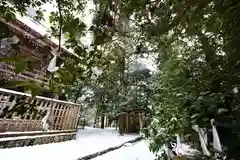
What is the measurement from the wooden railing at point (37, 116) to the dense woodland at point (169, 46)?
1856mm

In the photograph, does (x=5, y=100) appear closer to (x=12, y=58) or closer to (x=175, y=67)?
(x=175, y=67)

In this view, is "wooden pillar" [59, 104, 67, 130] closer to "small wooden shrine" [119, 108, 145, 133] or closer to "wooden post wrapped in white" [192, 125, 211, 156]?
"wooden post wrapped in white" [192, 125, 211, 156]

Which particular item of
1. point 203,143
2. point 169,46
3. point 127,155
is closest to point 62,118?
point 127,155

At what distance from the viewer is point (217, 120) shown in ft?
6.87

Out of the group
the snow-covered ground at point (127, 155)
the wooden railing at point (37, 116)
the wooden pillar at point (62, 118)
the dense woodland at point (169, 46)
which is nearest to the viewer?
the dense woodland at point (169, 46)

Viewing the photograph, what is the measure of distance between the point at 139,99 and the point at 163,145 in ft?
24.2

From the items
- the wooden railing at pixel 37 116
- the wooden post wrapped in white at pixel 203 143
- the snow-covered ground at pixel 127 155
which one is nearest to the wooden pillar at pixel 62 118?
the wooden railing at pixel 37 116

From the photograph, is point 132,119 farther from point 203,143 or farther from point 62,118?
point 203,143

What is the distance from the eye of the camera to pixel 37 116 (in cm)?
382

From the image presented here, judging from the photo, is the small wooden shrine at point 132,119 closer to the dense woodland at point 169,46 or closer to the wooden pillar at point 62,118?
the wooden pillar at point 62,118

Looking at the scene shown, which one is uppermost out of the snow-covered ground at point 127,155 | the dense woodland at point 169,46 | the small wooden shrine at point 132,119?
the small wooden shrine at point 132,119

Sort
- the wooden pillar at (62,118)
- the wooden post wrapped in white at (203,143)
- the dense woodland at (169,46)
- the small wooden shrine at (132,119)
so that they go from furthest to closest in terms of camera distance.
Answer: the small wooden shrine at (132,119) → the wooden pillar at (62,118) → the wooden post wrapped in white at (203,143) → the dense woodland at (169,46)

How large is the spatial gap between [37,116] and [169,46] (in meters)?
3.07

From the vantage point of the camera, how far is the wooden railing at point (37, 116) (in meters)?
3.61
